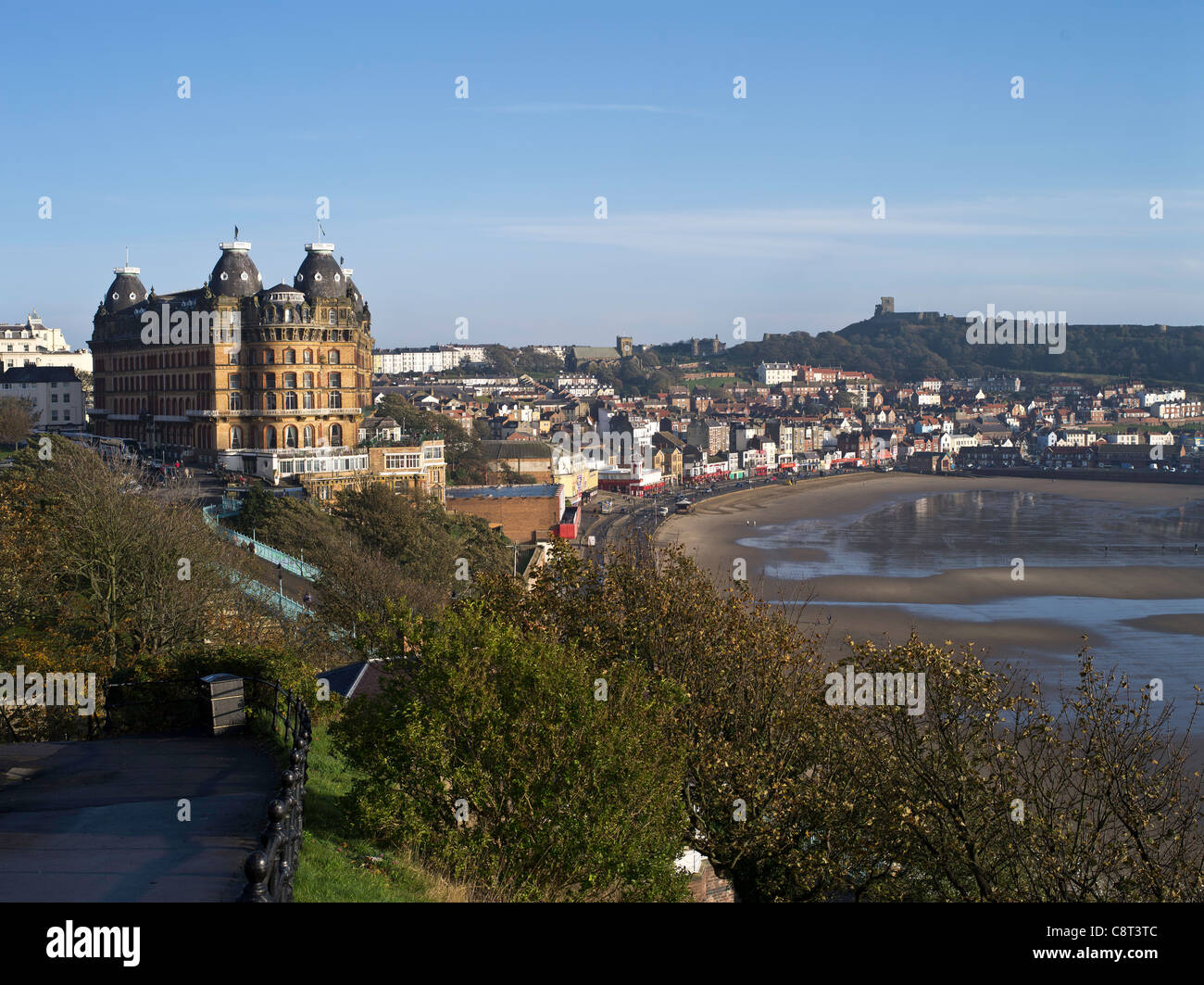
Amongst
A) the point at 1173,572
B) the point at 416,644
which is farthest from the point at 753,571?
the point at 416,644

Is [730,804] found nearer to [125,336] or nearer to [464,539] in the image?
[464,539]

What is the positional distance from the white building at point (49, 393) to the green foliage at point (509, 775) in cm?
7324

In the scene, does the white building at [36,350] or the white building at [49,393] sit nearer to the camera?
the white building at [49,393]

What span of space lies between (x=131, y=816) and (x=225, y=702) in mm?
4047

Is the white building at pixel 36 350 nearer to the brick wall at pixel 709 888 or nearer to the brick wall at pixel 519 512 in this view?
the brick wall at pixel 519 512

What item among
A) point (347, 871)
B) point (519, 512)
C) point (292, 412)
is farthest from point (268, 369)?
point (347, 871)

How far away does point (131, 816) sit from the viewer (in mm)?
10844

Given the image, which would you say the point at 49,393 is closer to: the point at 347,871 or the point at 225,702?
the point at 225,702

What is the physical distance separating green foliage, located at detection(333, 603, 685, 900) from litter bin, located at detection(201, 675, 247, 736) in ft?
9.65

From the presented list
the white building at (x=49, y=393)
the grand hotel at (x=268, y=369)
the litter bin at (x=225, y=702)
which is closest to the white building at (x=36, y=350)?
the white building at (x=49, y=393)

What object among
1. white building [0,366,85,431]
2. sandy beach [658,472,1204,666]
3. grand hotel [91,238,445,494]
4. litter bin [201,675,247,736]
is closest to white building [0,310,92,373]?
white building [0,366,85,431]

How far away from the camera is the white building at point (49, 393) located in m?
77.5

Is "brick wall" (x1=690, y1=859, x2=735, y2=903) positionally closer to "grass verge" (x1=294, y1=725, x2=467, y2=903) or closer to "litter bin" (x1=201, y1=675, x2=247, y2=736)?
"grass verge" (x1=294, y1=725, x2=467, y2=903)
